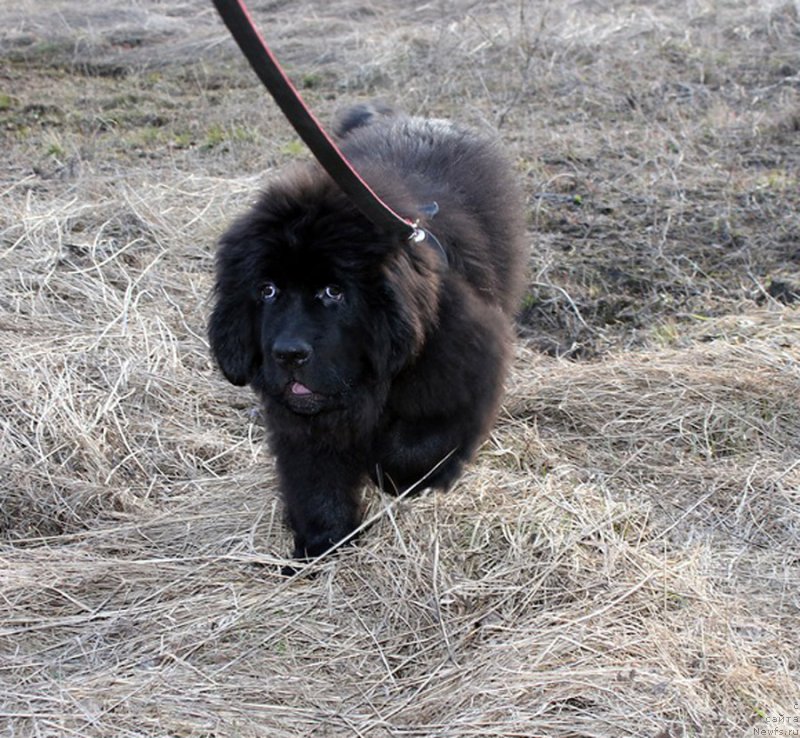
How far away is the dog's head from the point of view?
3879 millimetres

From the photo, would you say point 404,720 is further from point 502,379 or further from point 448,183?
point 448,183

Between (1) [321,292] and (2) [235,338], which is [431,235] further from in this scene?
(2) [235,338]

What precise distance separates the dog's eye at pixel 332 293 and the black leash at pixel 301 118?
29 centimetres

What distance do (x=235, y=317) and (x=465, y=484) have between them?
1.28 meters

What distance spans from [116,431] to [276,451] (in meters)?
1.38

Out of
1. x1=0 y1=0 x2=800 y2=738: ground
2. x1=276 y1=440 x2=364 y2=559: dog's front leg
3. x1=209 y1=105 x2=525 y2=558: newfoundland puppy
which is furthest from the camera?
x1=276 y1=440 x2=364 y2=559: dog's front leg

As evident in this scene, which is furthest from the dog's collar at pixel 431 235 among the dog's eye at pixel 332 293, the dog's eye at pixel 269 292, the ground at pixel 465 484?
the ground at pixel 465 484

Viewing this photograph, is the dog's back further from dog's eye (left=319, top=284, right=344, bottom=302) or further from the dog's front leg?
the dog's front leg

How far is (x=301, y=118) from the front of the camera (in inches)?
114

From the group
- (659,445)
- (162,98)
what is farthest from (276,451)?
(162,98)

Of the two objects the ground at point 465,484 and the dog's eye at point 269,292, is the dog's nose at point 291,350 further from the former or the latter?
the ground at point 465,484

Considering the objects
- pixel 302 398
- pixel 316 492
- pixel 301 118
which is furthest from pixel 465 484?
pixel 301 118

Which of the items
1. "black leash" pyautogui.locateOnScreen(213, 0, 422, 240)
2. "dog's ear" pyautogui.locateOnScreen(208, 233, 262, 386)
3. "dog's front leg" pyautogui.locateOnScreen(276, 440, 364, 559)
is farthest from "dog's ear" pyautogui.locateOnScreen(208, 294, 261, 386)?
"black leash" pyautogui.locateOnScreen(213, 0, 422, 240)

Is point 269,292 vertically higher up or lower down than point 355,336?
higher up
